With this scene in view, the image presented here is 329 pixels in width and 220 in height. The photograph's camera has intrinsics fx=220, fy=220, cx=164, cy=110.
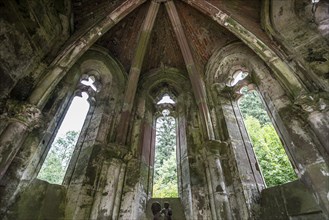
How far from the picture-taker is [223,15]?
585cm

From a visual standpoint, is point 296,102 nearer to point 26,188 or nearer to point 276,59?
point 276,59

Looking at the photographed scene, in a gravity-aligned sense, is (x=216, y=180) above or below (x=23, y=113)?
below

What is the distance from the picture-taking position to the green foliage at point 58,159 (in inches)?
346

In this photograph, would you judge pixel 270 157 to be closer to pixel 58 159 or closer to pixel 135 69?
pixel 135 69

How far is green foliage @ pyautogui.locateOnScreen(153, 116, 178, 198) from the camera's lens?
21.7ft

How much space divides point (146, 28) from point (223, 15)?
7.27ft

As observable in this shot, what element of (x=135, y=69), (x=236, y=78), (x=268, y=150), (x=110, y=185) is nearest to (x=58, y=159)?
(x=135, y=69)

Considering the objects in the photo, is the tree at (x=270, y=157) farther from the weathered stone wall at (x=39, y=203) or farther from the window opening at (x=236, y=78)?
the weathered stone wall at (x=39, y=203)

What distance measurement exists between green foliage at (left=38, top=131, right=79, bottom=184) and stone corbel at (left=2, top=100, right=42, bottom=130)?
3.57 m

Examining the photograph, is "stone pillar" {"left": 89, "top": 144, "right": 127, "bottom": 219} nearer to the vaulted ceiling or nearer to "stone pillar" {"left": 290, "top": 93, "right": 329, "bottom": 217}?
the vaulted ceiling

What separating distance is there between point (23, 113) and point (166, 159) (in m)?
5.29

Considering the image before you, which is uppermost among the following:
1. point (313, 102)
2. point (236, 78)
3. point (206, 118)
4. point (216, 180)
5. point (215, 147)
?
point (236, 78)

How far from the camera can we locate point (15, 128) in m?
3.81

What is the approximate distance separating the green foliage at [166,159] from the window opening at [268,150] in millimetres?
2351
